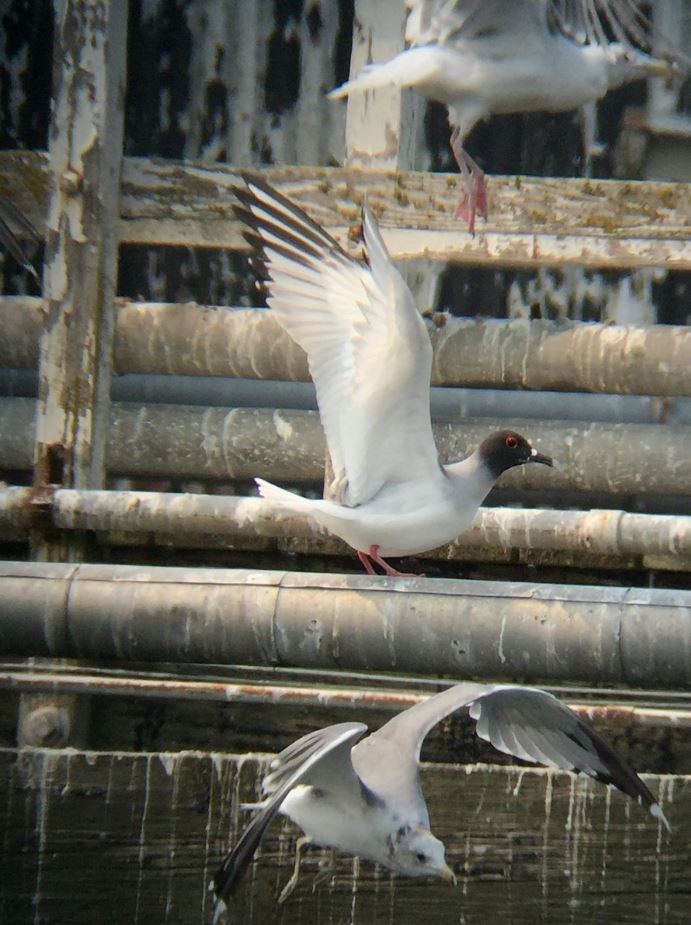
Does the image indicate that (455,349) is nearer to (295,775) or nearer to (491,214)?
(491,214)

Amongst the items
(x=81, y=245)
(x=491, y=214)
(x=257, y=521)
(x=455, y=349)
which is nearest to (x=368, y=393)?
(x=257, y=521)

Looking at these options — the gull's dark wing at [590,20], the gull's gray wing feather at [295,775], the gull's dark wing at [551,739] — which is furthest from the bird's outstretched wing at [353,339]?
the gull's dark wing at [590,20]

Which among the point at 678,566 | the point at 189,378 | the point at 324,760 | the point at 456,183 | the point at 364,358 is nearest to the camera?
the point at 324,760

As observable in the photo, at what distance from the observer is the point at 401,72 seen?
5.79 metres

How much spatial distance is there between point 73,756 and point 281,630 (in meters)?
0.93

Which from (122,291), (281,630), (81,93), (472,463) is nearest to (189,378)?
(122,291)

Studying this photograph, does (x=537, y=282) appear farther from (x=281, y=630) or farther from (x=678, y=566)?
(x=281, y=630)

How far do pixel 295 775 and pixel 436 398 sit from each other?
10.9ft

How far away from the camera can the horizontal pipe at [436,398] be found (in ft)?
21.8

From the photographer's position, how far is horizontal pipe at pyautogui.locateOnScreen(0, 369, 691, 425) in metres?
6.63

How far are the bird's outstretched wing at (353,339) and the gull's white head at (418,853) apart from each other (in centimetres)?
146

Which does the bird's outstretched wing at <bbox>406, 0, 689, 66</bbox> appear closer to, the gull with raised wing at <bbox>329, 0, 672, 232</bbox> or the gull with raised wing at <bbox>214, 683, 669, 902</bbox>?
the gull with raised wing at <bbox>329, 0, 672, 232</bbox>

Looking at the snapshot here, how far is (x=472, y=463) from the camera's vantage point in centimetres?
527

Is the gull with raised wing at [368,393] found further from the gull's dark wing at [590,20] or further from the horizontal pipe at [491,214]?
the gull's dark wing at [590,20]
